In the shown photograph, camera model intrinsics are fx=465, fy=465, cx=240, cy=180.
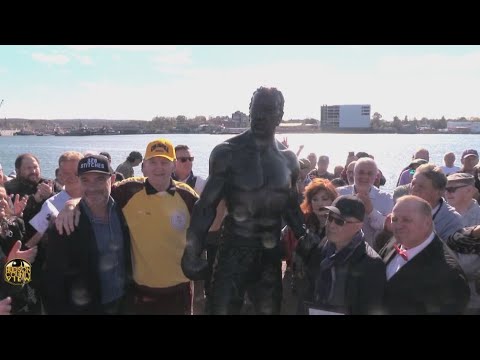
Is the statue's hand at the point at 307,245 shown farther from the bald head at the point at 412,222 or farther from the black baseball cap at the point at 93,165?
the black baseball cap at the point at 93,165

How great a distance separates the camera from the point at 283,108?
3.84 metres

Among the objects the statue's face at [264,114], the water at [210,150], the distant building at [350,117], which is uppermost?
the distant building at [350,117]

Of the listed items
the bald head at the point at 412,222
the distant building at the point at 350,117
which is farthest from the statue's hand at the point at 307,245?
the distant building at the point at 350,117

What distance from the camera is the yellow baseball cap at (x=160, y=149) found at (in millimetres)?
3914

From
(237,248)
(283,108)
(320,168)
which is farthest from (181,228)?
(320,168)

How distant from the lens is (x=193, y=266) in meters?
3.48

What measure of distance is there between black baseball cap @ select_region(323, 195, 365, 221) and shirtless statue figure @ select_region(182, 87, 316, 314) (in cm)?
44

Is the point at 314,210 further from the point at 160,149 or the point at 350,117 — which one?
the point at 350,117

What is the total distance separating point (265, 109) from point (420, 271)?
165cm

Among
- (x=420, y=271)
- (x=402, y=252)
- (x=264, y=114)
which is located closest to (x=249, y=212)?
(x=264, y=114)

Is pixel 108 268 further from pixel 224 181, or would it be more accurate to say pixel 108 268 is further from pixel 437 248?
pixel 437 248

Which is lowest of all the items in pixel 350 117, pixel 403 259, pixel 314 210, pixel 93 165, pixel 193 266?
pixel 193 266

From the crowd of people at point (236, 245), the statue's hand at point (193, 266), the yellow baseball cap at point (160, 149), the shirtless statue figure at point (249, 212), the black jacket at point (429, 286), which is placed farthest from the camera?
the yellow baseball cap at point (160, 149)

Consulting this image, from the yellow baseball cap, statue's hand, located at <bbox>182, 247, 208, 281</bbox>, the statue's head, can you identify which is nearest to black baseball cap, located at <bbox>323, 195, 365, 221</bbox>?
the statue's head
